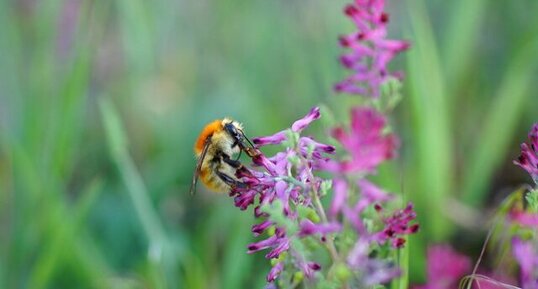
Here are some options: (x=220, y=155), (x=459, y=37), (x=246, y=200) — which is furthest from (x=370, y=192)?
(x=459, y=37)

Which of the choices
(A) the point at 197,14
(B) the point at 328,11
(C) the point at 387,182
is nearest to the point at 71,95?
(C) the point at 387,182

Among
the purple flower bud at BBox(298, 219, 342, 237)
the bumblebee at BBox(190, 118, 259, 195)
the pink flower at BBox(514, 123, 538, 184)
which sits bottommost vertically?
the pink flower at BBox(514, 123, 538, 184)

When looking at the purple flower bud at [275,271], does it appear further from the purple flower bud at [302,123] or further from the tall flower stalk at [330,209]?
the purple flower bud at [302,123]

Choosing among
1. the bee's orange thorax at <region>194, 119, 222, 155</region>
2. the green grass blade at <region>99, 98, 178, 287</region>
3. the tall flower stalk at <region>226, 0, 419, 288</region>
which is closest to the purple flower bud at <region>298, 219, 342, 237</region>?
the tall flower stalk at <region>226, 0, 419, 288</region>

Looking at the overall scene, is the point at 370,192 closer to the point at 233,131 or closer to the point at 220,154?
the point at 233,131

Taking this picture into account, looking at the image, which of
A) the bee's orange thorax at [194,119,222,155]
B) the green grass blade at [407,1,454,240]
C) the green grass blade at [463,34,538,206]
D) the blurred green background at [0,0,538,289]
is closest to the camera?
the bee's orange thorax at [194,119,222,155]

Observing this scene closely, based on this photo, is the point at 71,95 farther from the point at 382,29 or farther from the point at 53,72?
the point at 382,29

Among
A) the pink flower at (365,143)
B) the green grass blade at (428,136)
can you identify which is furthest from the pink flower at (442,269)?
the green grass blade at (428,136)

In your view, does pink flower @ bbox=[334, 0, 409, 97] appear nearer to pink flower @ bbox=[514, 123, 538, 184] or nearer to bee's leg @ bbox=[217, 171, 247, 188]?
bee's leg @ bbox=[217, 171, 247, 188]
